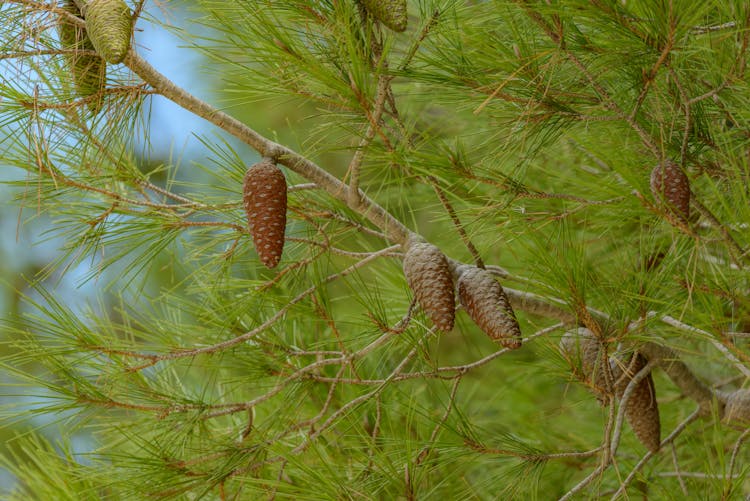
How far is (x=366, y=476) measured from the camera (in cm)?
103

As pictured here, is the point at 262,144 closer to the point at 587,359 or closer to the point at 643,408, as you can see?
the point at 587,359

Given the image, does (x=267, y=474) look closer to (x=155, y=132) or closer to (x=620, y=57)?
(x=620, y=57)

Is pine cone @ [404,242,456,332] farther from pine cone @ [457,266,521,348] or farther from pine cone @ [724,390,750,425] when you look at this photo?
pine cone @ [724,390,750,425]

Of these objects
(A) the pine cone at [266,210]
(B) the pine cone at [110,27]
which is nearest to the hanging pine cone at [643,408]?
(A) the pine cone at [266,210]

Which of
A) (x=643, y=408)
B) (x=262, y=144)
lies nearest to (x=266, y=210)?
(x=262, y=144)

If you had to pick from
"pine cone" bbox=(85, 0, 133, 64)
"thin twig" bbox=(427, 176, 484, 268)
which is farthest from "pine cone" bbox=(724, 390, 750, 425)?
"pine cone" bbox=(85, 0, 133, 64)

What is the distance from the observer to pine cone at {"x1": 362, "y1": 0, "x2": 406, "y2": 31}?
82 cm

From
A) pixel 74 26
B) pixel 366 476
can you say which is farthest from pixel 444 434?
pixel 74 26

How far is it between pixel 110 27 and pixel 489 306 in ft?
1.57

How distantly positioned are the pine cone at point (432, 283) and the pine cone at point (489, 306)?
0.03m

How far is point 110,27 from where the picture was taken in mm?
798

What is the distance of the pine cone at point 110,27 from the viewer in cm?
79

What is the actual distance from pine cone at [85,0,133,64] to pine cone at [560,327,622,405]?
56 cm

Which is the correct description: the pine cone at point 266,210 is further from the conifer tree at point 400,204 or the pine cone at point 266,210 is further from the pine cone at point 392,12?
the pine cone at point 392,12
